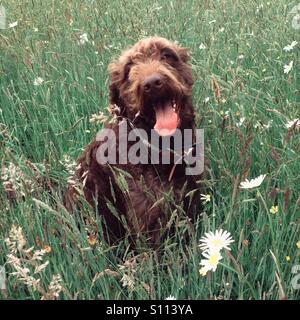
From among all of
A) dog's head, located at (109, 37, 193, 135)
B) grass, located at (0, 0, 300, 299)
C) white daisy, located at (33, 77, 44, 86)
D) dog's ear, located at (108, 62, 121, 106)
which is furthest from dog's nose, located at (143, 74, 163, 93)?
white daisy, located at (33, 77, 44, 86)

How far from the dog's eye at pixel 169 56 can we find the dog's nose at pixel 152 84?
1.25ft

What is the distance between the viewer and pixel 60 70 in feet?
14.1

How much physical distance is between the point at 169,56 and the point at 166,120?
0.53m

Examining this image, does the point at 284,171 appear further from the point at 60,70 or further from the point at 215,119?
the point at 60,70

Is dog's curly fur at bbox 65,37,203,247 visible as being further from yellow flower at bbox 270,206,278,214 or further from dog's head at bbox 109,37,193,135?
yellow flower at bbox 270,206,278,214

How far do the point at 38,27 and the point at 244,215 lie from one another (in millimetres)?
3852

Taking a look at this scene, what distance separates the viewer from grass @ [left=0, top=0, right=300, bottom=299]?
2055mm

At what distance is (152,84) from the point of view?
9.43 feet

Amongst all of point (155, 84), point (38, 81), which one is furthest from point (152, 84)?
point (38, 81)

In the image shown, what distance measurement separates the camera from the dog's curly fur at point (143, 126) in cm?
290

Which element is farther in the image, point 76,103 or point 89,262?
point 76,103

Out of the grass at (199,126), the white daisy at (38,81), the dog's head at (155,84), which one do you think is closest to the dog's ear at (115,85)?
the dog's head at (155,84)
